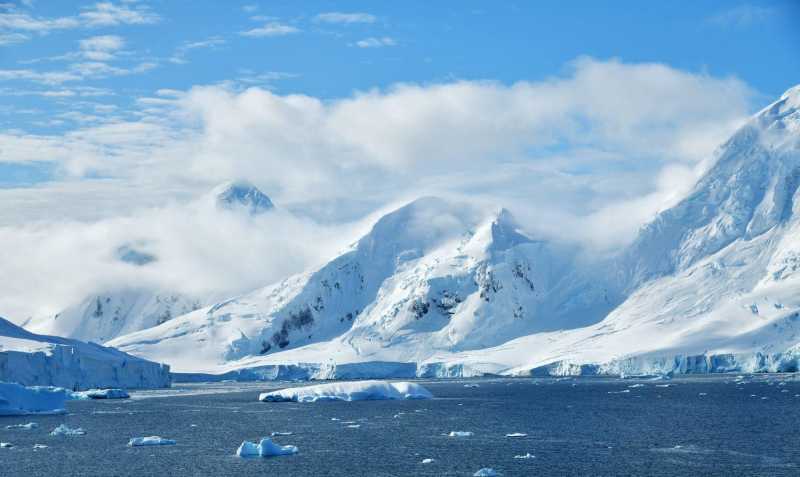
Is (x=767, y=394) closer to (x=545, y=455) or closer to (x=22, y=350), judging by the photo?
(x=545, y=455)

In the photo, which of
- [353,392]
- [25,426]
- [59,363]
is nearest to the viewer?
[25,426]

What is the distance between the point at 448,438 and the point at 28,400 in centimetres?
6107

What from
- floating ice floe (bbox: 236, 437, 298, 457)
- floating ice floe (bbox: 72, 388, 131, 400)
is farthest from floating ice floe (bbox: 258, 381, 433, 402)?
floating ice floe (bbox: 236, 437, 298, 457)

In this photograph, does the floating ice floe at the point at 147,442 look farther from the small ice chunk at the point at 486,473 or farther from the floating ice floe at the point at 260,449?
the small ice chunk at the point at 486,473

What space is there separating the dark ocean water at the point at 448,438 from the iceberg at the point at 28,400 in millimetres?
4349

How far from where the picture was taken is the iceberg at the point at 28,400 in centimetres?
12244

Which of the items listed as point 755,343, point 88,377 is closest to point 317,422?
point 88,377

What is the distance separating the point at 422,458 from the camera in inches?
3118

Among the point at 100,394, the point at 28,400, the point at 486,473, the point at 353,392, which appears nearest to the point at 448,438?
the point at 486,473

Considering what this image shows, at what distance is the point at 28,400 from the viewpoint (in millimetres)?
125875

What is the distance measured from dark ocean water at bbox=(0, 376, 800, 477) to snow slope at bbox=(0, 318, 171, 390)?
1086 centimetres

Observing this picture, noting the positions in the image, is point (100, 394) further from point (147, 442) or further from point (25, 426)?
point (147, 442)

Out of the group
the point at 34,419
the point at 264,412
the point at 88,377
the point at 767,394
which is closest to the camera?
the point at 34,419

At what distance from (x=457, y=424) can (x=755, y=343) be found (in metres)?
113
